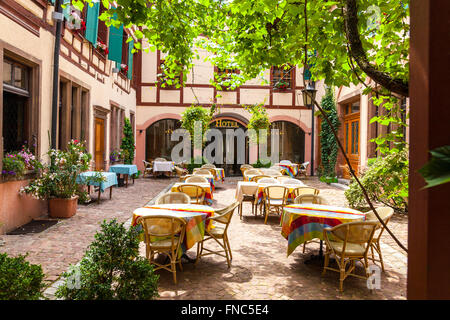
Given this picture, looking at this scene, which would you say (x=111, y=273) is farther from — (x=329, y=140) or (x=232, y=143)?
(x=232, y=143)

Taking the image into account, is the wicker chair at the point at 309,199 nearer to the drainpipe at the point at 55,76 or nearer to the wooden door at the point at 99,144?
the drainpipe at the point at 55,76

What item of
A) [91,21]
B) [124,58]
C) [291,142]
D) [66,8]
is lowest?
[291,142]

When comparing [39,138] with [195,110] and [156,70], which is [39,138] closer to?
[195,110]

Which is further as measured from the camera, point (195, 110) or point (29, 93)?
point (195, 110)

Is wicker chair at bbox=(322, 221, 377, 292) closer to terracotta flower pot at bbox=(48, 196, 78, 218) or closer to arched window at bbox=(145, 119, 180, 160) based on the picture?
terracotta flower pot at bbox=(48, 196, 78, 218)

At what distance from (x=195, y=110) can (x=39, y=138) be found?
6.48 meters

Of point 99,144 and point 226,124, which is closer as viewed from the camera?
point 99,144

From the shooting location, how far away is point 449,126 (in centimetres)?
123

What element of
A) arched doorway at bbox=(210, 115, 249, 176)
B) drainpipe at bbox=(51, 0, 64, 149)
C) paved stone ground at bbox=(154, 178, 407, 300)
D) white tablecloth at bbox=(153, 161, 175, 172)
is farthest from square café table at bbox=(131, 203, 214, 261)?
arched doorway at bbox=(210, 115, 249, 176)

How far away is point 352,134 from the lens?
41.3 feet

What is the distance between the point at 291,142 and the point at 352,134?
4630mm

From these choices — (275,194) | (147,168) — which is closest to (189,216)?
(275,194)
